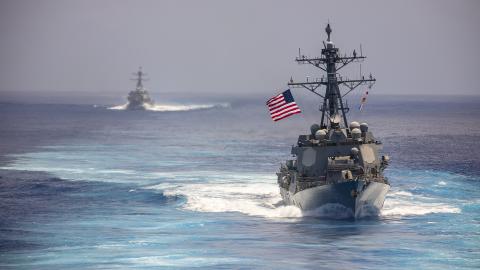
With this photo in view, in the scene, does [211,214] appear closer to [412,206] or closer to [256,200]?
[256,200]

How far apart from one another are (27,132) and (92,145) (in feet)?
103

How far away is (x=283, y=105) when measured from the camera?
64750 mm

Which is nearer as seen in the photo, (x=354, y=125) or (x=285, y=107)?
(x=285, y=107)

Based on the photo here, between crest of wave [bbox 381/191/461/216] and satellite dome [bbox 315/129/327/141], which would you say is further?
crest of wave [bbox 381/191/461/216]

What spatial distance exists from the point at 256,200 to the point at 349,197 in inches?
563

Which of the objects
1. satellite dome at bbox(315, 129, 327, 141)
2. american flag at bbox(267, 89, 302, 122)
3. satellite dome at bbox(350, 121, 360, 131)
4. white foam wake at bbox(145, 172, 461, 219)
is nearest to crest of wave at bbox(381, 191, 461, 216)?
white foam wake at bbox(145, 172, 461, 219)

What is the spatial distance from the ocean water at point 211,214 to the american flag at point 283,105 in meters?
7.23

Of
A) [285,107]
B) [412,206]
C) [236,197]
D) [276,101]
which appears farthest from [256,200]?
[412,206]

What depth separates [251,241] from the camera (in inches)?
→ 2112

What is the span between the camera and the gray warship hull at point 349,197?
58.3 m

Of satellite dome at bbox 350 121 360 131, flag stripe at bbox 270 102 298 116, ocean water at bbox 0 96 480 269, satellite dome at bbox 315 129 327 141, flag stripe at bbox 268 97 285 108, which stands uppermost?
flag stripe at bbox 268 97 285 108

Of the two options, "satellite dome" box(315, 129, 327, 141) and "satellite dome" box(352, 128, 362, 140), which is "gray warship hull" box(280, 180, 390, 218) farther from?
"satellite dome" box(315, 129, 327, 141)

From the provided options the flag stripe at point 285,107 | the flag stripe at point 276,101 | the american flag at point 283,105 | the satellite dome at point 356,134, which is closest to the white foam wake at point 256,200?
the satellite dome at point 356,134

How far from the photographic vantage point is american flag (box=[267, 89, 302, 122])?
2525 inches
